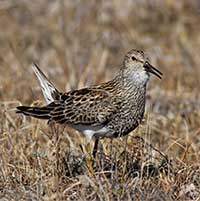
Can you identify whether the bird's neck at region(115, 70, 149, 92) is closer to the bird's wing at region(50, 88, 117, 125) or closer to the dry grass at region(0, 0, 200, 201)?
the bird's wing at region(50, 88, 117, 125)

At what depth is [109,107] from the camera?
20.7ft

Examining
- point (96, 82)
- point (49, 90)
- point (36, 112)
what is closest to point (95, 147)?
point (36, 112)

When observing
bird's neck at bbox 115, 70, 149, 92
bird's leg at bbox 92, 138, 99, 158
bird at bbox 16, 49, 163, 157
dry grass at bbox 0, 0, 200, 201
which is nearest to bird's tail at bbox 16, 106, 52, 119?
bird at bbox 16, 49, 163, 157

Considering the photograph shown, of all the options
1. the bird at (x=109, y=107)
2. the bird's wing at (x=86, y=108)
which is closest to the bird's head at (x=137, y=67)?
the bird at (x=109, y=107)

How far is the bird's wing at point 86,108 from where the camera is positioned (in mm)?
6277

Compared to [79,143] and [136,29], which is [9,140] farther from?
[136,29]

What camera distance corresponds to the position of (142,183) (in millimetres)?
5941

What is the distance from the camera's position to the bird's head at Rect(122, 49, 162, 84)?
251 inches

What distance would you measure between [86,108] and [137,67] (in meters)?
0.45

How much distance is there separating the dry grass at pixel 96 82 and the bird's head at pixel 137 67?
0.44 metres

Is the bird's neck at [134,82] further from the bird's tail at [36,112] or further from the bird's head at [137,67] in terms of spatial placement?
the bird's tail at [36,112]

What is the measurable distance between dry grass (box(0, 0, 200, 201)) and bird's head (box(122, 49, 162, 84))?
0.44 metres

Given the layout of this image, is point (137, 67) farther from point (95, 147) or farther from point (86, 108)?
point (95, 147)

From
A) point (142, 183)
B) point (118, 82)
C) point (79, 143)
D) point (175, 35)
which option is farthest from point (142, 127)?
point (175, 35)
